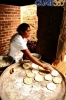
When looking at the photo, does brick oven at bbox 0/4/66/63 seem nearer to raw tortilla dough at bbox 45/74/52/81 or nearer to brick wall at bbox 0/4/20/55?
brick wall at bbox 0/4/20/55

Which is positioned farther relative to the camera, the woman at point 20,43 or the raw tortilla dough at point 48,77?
the woman at point 20,43

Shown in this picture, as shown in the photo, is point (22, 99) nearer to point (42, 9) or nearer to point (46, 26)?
point (46, 26)

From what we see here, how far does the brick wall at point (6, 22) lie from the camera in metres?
4.87

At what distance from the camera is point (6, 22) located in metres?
5.02

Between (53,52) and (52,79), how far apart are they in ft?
5.00

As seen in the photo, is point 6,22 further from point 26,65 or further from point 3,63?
point 26,65

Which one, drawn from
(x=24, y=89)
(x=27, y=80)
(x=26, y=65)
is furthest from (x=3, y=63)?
(x=24, y=89)

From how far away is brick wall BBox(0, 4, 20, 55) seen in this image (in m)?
4.87

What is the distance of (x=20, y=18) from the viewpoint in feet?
18.3

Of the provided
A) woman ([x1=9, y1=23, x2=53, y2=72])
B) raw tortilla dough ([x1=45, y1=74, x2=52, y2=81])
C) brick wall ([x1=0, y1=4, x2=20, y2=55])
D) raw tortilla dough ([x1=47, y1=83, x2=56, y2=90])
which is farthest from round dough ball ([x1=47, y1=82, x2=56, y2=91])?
brick wall ([x1=0, y1=4, x2=20, y2=55])

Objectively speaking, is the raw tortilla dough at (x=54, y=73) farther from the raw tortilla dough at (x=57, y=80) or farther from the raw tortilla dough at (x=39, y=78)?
the raw tortilla dough at (x=39, y=78)

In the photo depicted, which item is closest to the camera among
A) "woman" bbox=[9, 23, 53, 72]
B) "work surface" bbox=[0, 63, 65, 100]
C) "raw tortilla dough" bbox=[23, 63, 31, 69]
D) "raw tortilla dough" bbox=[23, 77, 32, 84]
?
"work surface" bbox=[0, 63, 65, 100]

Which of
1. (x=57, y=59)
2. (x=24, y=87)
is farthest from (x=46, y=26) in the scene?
(x=24, y=87)

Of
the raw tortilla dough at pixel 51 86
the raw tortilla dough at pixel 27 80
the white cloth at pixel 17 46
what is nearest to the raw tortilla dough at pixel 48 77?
the raw tortilla dough at pixel 51 86
